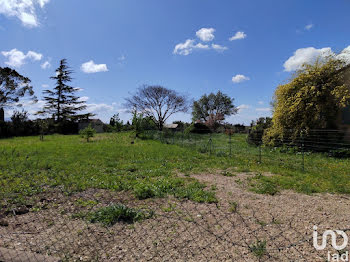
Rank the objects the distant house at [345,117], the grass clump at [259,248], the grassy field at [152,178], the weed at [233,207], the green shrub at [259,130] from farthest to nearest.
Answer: the green shrub at [259,130], the distant house at [345,117], the grassy field at [152,178], the weed at [233,207], the grass clump at [259,248]

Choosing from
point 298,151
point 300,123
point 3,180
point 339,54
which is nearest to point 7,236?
point 3,180

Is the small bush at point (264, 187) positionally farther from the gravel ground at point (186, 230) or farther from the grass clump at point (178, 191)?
the grass clump at point (178, 191)

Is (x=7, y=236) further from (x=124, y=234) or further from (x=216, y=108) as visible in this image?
(x=216, y=108)

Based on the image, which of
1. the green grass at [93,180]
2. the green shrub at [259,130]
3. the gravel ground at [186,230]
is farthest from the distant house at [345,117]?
the green grass at [93,180]

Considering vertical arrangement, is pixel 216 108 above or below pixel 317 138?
above

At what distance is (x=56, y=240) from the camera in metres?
2.25

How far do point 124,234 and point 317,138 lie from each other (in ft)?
30.8

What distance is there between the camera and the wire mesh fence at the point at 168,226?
1.98m

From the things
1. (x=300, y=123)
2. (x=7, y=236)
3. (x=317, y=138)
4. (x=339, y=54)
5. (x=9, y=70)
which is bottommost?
(x=7, y=236)

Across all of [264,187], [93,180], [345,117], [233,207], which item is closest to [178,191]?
[233,207]

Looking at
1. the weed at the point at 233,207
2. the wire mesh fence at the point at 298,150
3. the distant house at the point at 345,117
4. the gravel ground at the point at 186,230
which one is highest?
the distant house at the point at 345,117

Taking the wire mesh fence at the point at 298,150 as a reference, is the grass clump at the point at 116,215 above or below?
below

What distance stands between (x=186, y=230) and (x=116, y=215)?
0.98m

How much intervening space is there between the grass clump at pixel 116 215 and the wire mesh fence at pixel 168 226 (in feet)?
0.04
